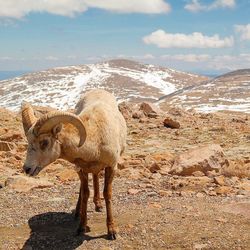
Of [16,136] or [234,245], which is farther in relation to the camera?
[16,136]

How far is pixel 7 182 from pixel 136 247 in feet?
23.8

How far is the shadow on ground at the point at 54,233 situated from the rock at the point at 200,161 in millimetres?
5837

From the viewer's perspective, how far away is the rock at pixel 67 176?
1811 centimetres

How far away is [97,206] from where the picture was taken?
14.2m

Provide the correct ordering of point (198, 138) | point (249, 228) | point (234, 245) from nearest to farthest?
point (234, 245) < point (249, 228) < point (198, 138)

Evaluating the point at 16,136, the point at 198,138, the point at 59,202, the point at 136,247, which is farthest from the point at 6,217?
the point at 198,138

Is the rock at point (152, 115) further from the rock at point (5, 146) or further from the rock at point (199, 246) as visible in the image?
the rock at point (199, 246)

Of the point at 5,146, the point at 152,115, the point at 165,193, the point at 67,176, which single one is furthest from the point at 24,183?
the point at 152,115

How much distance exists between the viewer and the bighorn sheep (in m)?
10.6

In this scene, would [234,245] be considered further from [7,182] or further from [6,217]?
[7,182]

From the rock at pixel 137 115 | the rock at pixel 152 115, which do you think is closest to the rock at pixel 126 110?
the rock at pixel 137 115

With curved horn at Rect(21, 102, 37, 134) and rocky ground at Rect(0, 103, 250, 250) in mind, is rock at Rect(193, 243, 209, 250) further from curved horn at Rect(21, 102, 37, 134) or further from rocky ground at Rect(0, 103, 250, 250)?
curved horn at Rect(21, 102, 37, 134)

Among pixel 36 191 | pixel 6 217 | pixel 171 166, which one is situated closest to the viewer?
pixel 6 217

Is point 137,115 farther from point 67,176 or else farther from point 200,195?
point 200,195
